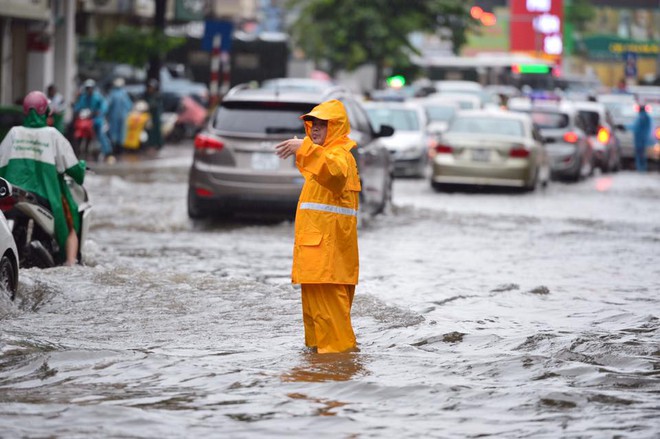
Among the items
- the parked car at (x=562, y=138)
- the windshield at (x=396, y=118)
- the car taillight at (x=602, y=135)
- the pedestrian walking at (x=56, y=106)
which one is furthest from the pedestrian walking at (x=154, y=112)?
the car taillight at (x=602, y=135)

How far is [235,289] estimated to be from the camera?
1290 cm

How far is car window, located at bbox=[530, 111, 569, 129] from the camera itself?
31828 mm

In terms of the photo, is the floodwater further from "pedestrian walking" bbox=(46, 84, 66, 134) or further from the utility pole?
the utility pole

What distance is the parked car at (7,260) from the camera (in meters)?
10.5

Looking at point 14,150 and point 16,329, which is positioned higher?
point 14,150

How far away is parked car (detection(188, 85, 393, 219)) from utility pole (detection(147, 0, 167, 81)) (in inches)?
735

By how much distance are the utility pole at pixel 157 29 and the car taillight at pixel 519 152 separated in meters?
12.5

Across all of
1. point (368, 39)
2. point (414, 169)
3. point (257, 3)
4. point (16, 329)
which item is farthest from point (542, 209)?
point (257, 3)

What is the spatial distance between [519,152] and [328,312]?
56.9 ft

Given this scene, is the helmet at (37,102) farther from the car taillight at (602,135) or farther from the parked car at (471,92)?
the parked car at (471,92)

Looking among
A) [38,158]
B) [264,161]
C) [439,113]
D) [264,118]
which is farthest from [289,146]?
[439,113]

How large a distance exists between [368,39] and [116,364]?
155ft

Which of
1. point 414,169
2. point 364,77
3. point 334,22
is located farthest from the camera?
point 364,77

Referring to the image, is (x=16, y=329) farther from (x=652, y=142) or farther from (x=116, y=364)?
(x=652, y=142)
